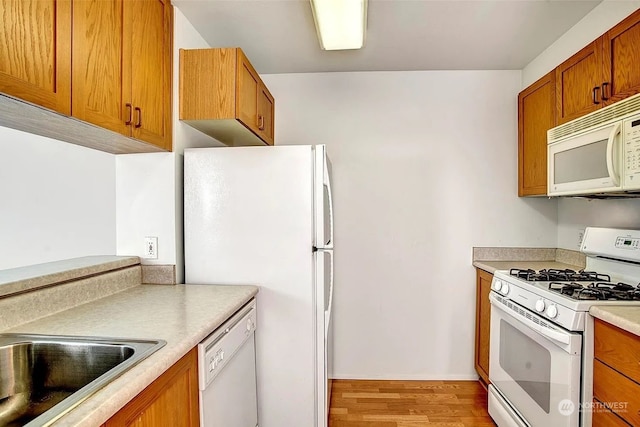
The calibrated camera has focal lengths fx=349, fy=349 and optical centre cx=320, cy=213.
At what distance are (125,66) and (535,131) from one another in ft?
8.27

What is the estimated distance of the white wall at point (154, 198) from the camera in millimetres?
1896

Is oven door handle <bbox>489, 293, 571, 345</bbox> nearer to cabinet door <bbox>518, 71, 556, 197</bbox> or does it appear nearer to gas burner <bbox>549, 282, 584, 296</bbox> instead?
gas burner <bbox>549, 282, 584, 296</bbox>

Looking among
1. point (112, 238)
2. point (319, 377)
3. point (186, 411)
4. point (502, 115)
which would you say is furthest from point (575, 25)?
point (112, 238)

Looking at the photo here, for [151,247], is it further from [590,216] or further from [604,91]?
[590,216]

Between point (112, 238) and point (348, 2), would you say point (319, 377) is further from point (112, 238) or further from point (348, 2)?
point (348, 2)

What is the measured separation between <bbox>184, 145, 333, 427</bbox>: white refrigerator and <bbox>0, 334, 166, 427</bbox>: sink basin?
0.86 m

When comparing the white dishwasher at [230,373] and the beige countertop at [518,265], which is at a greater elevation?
the beige countertop at [518,265]

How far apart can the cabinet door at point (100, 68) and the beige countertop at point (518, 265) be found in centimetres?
232

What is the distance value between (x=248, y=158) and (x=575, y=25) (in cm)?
213

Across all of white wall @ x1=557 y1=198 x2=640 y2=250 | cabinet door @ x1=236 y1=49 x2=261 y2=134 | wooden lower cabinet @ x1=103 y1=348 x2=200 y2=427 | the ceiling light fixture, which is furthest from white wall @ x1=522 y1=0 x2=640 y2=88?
wooden lower cabinet @ x1=103 y1=348 x2=200 y2=427

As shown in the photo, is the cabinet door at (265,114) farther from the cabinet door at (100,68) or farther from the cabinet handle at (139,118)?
the cabinet door at (100,68)

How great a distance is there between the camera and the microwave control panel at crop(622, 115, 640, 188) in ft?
4.79

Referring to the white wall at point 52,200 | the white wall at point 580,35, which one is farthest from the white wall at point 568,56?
the white wall at point 52,200

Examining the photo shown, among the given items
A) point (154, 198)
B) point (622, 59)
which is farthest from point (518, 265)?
point (154, 198)
